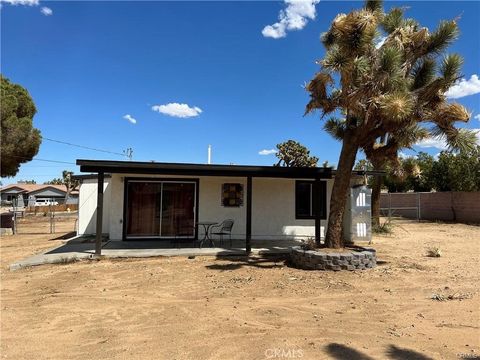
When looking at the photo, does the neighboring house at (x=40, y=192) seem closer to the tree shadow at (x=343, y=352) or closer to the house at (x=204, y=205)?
the house at (x=204, y=205)

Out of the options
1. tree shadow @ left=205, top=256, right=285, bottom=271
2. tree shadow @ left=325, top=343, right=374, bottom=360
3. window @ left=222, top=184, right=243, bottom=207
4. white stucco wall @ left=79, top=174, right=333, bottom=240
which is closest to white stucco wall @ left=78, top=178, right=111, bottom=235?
white stucco wall @ left=79, top=174, right=333, bottom=240

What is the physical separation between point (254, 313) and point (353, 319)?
1.41m

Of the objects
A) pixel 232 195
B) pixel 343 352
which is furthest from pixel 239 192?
pixel 343 352

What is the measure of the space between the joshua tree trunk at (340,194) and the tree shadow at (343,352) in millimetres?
5202

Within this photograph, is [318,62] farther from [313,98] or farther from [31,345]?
[31,345]

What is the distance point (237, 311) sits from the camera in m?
5.75

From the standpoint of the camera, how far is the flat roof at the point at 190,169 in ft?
32.5

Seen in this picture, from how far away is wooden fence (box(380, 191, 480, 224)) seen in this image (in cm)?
2381

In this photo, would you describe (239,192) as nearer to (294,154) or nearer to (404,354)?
(404,354)

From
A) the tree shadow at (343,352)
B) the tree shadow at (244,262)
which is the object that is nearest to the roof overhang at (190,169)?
the tree shadow at (244,262)

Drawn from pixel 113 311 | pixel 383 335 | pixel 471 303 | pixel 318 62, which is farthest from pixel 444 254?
pixel 113 311

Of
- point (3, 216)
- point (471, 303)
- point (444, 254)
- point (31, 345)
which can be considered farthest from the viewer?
point (3, 216)

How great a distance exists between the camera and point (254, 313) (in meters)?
5.66

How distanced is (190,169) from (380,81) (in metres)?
5.26
